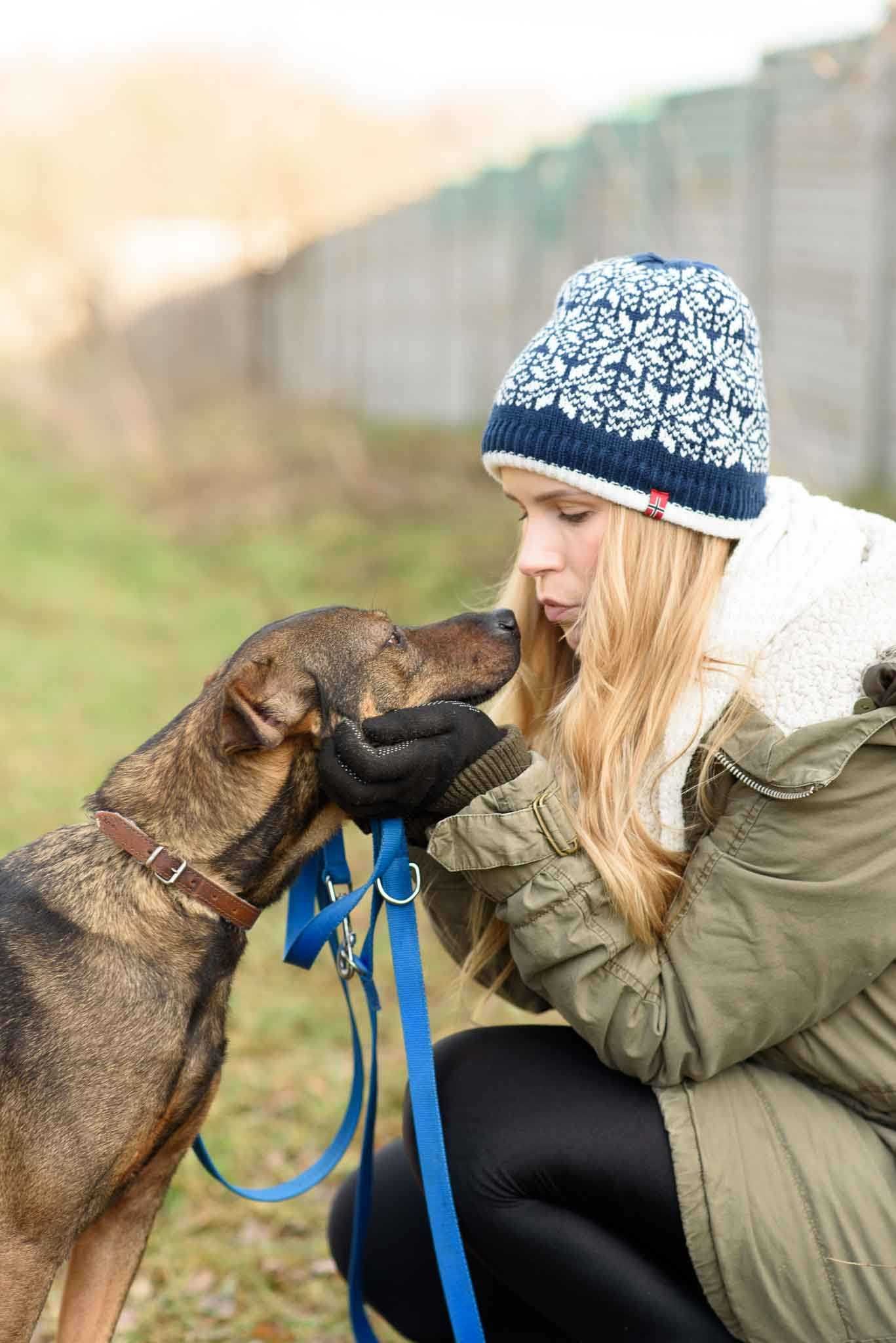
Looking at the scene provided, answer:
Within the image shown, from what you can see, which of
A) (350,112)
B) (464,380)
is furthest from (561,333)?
(350,112)

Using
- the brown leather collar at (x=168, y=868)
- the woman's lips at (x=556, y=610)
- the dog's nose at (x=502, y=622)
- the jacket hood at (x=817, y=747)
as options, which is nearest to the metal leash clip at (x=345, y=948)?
the brown leather collar at (x=168, y=868)

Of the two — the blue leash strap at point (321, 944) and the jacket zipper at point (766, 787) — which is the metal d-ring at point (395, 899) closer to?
the blue leash strap at point (321, 944)

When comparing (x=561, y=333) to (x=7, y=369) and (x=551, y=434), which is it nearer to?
(x=551, y=434)

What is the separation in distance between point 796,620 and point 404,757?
79cm

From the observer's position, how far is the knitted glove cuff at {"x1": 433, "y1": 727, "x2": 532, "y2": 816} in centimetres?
261

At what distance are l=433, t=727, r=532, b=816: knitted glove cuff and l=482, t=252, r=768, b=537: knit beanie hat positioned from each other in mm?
556

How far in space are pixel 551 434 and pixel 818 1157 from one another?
1.46 m

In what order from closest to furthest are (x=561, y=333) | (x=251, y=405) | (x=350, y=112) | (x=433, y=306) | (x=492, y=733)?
1. (x=492, y=733)
2. (x=561, y=333)
3. (x=433, y=306)
4. (x=251, y=405)
5. (x=350, y=112)

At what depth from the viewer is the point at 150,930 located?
273 centimetres

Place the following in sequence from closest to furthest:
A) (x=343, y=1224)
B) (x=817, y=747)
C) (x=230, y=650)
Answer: (x=817, y=747), (x=343, y=1224), (x=230, y=650)

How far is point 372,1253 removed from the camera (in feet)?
10.6

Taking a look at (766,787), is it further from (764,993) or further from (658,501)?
(658,501)

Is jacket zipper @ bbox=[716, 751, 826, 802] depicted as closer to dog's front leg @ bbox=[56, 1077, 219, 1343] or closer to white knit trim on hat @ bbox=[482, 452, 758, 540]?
white knit trim on hat @ bbox=[482, 452, 758, 540]

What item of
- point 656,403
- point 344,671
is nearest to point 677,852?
point 344,671
